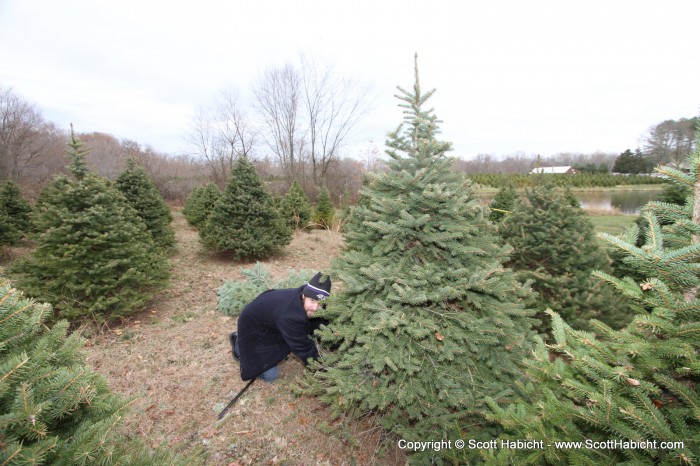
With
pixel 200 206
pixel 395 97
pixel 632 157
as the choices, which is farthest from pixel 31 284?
pixel 632 157

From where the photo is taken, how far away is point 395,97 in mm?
2943

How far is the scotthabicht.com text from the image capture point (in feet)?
4.18

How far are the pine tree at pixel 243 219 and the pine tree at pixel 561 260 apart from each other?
21.1ft

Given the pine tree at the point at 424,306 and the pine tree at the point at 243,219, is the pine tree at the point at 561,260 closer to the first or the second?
the pine tree at the point at 424,306

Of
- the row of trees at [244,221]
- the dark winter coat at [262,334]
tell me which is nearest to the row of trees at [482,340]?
the dark winter coat at [262,334]

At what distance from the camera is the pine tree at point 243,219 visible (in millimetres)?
8406

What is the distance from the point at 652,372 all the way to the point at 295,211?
1387cm

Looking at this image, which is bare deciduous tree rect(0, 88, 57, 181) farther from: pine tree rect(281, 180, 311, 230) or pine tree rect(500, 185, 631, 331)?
pine tree rect(500, 185, 631, 331)

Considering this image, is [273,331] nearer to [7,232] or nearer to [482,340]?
[482,340]

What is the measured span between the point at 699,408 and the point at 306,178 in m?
26.6

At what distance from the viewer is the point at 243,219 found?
341 inches

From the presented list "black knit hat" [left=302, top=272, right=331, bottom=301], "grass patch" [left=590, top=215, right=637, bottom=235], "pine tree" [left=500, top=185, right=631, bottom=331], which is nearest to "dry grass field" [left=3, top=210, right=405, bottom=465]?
"black knit hat" [left=302, top=272, right=331, bottom=301]

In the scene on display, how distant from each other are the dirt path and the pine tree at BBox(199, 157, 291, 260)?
101 inches

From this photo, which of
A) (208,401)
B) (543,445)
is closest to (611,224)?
(543,445)
